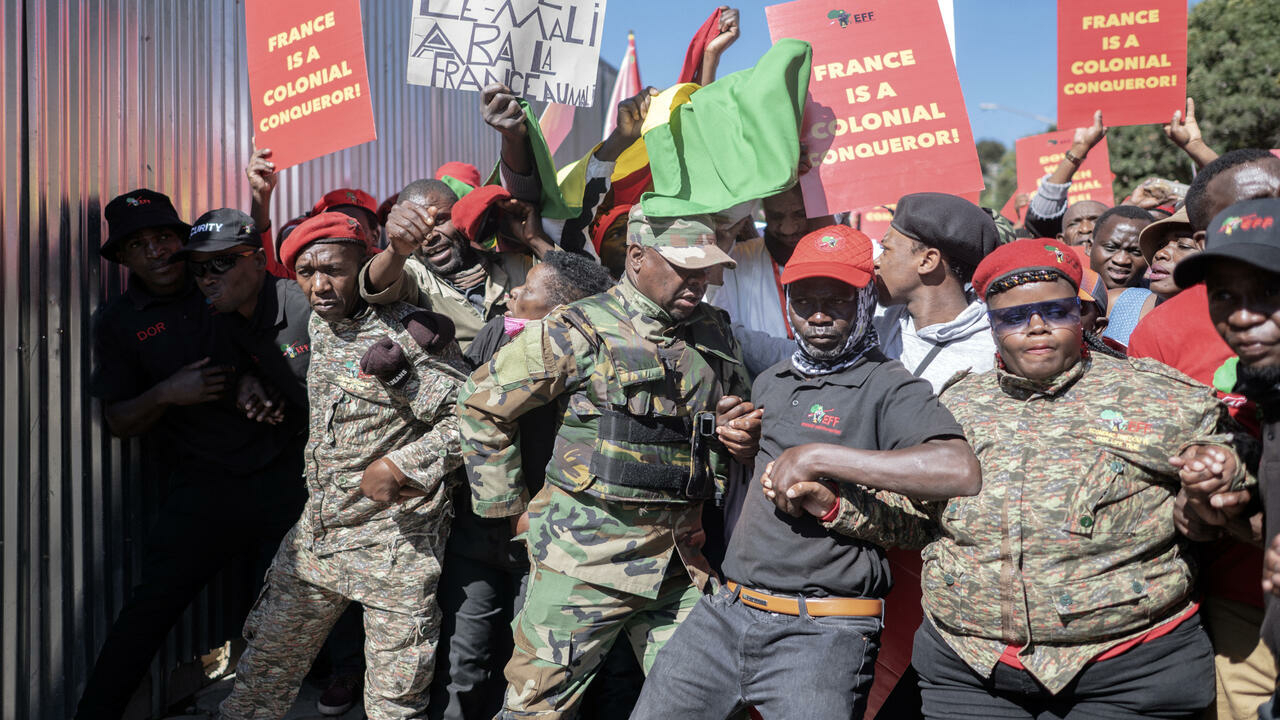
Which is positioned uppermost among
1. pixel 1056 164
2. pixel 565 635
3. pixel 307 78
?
pixel 307 78

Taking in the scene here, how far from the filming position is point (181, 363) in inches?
168

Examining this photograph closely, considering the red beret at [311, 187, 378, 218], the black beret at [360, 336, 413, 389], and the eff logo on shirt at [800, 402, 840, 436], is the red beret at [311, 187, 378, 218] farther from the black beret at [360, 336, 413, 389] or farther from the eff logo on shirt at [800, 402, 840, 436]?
the eff logo on shirt at [800, 402, 840, 436]

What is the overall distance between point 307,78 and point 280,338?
1188mm

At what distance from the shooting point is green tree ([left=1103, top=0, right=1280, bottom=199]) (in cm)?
2031

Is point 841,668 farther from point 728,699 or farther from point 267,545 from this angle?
point 267,545

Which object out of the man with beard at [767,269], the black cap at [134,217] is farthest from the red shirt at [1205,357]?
the black cap at [134,217]

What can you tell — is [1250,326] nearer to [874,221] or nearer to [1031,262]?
[1031,262]

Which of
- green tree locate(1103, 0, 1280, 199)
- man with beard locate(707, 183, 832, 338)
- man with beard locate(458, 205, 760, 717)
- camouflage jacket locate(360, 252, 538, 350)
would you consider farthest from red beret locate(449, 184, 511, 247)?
green tree locate(1103, 0, 1280, 199)

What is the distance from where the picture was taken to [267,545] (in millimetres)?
4977

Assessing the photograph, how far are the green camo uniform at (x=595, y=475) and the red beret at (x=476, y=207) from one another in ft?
4.07

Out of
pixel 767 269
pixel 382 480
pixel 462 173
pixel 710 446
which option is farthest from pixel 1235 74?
pixel 382 480

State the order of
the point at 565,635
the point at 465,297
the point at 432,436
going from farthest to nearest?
the point at 465,297 → the point at 432,436 → the point at 565,635

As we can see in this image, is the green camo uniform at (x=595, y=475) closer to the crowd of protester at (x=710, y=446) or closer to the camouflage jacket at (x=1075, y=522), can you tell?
the crowd of protester at (x=710, y=446)

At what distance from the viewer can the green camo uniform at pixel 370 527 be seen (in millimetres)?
3846
